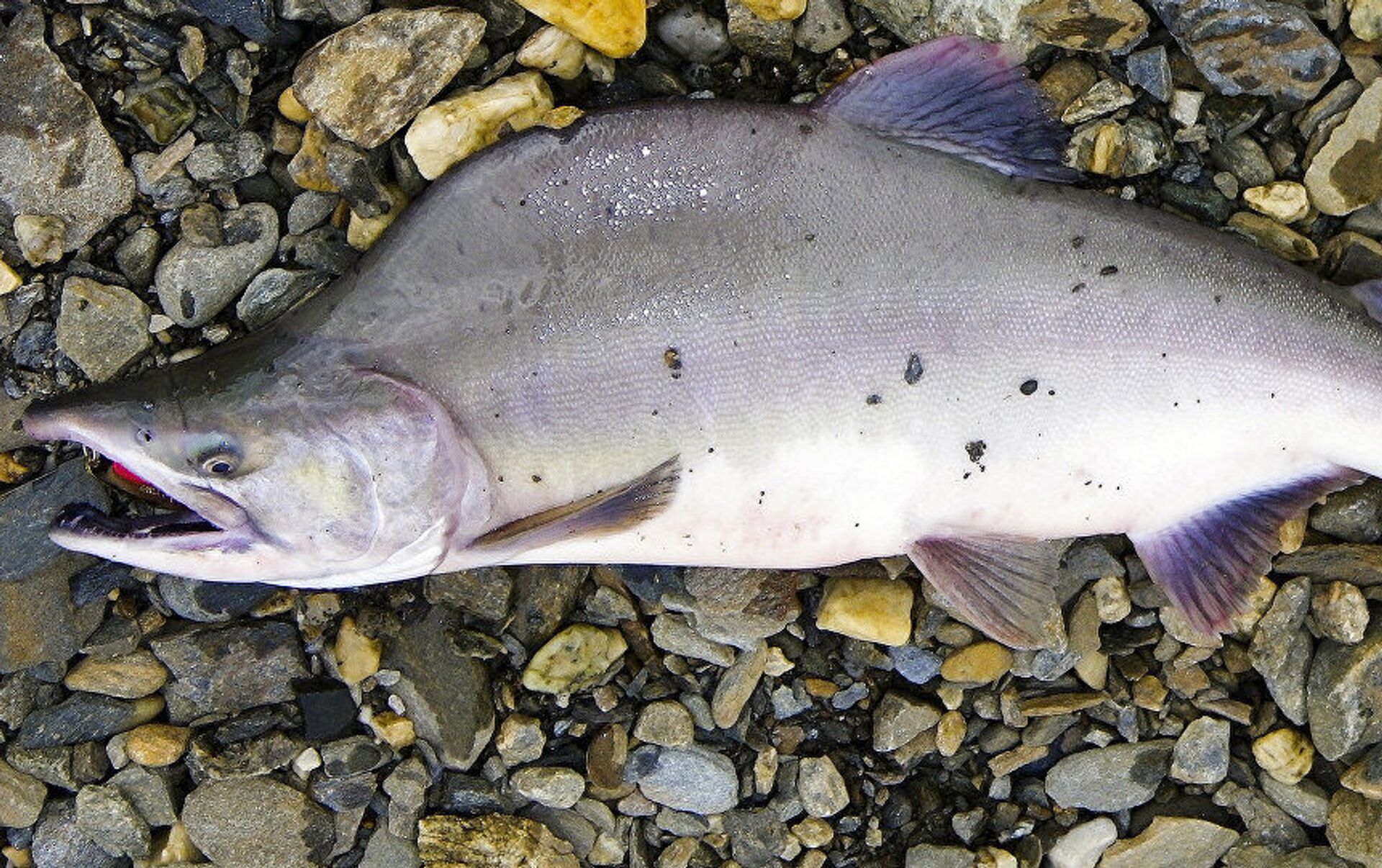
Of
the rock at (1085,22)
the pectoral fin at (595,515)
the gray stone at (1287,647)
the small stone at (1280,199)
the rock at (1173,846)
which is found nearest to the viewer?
the pectoral fin at (595,515)

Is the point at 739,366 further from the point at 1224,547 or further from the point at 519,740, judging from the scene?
the point at 1224,547

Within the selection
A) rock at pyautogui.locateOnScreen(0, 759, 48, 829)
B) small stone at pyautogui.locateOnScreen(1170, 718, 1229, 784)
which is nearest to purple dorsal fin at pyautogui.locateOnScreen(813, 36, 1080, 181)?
small stone at pyautogui.locateOnScreen(1170, 718, 1229, 784)

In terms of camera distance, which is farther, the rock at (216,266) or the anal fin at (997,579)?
the rock at (216,266)

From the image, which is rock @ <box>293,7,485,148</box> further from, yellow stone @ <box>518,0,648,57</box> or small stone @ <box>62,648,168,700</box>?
small stone @ <box>62,648,168,700</box>

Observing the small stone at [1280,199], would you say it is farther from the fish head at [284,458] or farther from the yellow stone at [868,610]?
the fish head at [284,458]

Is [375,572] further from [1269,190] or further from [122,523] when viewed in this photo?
[1269,190]

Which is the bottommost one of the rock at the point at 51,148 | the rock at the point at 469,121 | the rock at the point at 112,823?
the rock at the point at 112,823

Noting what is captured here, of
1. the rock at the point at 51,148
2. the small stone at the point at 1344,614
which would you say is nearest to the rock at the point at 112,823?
the rock at the point at 51,148

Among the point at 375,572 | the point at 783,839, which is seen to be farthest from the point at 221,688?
the point at 783,839
